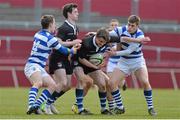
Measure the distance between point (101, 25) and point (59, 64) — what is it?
17.5 m

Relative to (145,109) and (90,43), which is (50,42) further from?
(145,109)

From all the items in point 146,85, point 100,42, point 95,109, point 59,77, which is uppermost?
point 100,42

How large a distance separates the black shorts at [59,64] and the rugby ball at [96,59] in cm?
48

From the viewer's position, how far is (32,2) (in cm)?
3381

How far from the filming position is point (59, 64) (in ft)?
52.6

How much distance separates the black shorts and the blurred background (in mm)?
15832

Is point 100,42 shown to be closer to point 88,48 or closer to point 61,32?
point 88,48

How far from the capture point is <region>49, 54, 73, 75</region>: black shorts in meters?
16.0

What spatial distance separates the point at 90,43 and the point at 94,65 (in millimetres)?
443

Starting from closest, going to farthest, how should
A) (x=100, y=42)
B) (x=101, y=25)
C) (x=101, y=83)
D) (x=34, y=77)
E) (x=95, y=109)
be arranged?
(x=34, y=77)
(x=100, y=42)
(x=101, y=83)
(x=95, y=109)
(x=101, y=25)

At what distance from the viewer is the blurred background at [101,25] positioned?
32312 millimetres

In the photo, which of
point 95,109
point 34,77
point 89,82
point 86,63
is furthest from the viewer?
point 95,109

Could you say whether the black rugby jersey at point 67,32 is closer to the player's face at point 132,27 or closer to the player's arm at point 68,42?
the player's arm at point 68,42

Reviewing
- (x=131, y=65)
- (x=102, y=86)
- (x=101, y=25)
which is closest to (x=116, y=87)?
(x=102, y=86)
